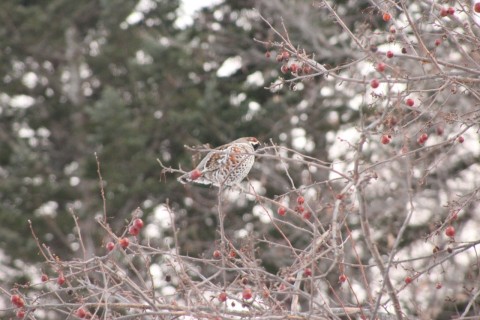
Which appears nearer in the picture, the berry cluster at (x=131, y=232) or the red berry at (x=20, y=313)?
the berry cluster at (x=131, y=232)

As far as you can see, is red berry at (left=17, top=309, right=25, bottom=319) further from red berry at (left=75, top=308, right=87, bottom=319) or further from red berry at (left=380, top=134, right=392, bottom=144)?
red berry at (left=380, top=134, right=392, bottom=144)

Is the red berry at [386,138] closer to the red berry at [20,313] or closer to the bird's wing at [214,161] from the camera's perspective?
the red berry at [20,313]

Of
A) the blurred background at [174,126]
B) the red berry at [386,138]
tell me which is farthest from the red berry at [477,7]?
the blurred background at [174,126]

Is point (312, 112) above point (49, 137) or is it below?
above

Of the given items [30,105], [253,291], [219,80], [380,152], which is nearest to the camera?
[253,291]

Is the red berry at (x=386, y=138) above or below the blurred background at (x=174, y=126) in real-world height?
above

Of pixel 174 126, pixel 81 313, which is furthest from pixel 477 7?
pixel 174 126

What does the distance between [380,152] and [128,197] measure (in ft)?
14.5

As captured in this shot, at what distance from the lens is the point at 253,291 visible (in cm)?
562

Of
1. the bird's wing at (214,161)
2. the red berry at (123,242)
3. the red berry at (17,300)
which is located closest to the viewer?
the red berry at (123,242)

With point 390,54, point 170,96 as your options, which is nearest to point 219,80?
point 170,96

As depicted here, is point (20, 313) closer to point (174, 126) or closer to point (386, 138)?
point (386, 138)

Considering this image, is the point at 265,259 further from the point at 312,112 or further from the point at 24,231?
the point at 24,231

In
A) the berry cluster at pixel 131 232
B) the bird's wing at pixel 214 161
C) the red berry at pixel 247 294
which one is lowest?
the bird's wing at pixel 214 161
